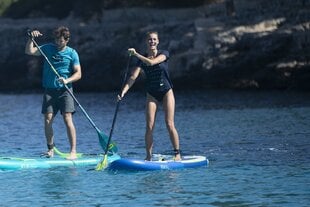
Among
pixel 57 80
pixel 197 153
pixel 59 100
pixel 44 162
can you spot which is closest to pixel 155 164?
pixel 44 162

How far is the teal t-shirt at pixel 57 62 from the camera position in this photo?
16.2 m

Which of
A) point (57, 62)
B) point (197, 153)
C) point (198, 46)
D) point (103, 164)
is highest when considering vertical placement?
point (57, 62)

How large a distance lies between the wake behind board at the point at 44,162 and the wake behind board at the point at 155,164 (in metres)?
0.72

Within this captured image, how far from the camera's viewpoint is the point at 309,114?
25938mm

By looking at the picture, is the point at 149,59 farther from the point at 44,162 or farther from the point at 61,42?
the point at 44,162

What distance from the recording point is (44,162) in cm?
1579

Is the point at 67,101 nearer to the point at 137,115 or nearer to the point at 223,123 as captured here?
the point at 223,123

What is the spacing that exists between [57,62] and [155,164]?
244cm

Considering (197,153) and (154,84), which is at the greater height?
(154,84)

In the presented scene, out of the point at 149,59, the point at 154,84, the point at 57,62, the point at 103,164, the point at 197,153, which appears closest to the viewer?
the point at 149,59

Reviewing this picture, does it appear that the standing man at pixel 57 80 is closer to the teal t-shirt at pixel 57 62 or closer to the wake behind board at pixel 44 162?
the teal t-shirt at pixel 57 62

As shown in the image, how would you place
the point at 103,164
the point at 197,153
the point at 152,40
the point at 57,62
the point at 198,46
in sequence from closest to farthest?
the point at 152,40
the point at 103,164
the point at 57,62
the point at 197,153
the point at 198,46

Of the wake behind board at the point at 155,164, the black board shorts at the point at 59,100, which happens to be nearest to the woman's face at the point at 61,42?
the black board shorts at the point at 59,100

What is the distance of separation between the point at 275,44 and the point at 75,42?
45.0ft
